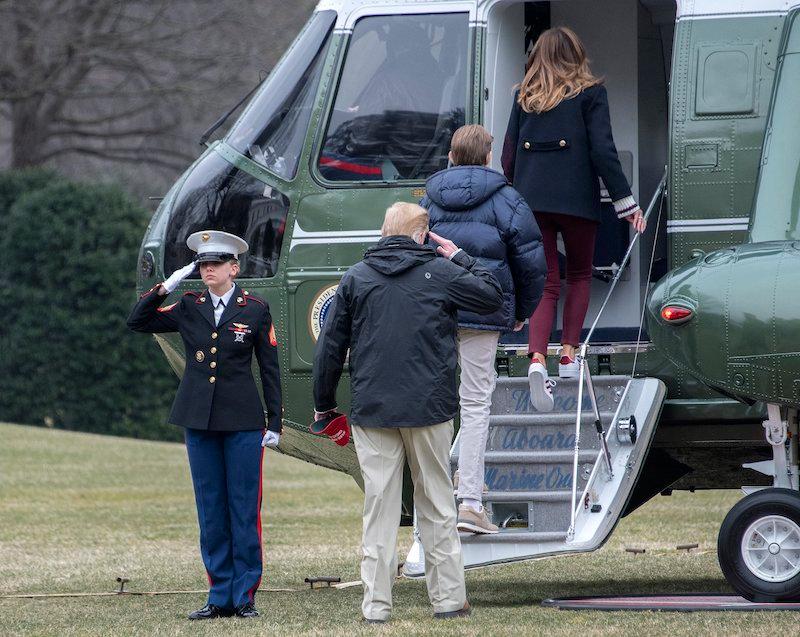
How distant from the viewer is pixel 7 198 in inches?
762

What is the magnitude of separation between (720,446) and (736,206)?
45.6 inches

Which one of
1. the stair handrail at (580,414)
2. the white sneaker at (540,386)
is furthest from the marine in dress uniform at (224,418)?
the stair handrail at (580,414)

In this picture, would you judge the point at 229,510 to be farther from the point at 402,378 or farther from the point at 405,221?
the point at 405,221

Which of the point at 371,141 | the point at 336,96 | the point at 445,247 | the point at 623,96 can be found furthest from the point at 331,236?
the point at 623,96

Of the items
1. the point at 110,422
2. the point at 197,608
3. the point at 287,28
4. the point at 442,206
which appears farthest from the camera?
the point at 287,28

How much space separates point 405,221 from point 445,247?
0.76ft

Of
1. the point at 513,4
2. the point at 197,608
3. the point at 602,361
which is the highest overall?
the point at 513,4

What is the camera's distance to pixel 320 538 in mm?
10844

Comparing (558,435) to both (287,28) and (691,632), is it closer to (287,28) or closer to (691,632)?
(691,632)

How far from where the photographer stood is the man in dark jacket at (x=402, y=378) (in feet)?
19.7

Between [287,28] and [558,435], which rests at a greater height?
[287,28]

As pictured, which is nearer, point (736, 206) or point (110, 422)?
point (736, 206)

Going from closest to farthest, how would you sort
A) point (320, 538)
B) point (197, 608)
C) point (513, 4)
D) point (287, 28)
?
1. point (197, 608)
2. point (513, 4)
3. point (320, 538)
4. point (287, 28)

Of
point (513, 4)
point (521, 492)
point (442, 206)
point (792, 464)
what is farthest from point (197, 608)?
point (513, 4)
